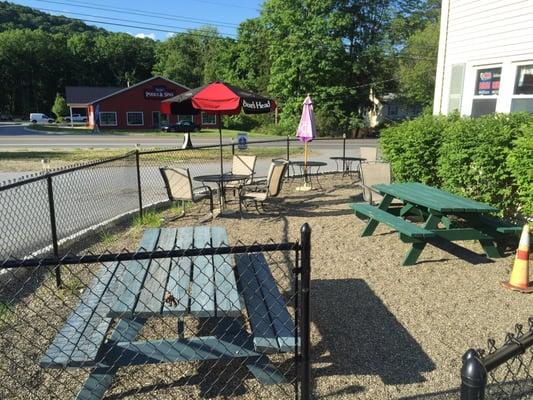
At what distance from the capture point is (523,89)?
324 inches

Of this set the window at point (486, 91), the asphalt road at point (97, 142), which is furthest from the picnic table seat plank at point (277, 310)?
the asphalt road at point (97, 142)

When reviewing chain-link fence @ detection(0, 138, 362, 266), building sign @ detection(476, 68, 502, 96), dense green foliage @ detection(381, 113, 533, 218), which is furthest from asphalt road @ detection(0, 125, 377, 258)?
building sign @ detection(476, 68, 502, 96)

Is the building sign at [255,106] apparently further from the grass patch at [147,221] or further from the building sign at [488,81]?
the building sign at [488,81]

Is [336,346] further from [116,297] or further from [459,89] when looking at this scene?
[459,89]

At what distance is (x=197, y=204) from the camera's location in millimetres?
9188

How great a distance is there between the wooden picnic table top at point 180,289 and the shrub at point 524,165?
3989 mm

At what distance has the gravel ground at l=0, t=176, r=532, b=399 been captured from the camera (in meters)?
3.04

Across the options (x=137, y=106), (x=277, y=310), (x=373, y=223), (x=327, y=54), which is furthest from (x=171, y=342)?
(x=137, y=106)

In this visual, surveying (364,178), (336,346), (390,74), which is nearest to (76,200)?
(364,178)

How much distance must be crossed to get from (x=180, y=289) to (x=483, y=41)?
Result: 852cm

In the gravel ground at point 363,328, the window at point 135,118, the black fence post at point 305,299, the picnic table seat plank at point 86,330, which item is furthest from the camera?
the window at point 135,118

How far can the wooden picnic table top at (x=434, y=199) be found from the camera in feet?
16.9

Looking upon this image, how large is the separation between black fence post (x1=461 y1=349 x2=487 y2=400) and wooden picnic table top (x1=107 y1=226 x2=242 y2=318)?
1613 mm

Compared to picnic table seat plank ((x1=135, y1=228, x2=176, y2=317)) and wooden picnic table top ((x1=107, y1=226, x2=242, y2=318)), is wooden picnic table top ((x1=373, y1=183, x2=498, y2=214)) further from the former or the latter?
picnic table seat plank ((x1=135, y1=228, x2=176, y2=317))
